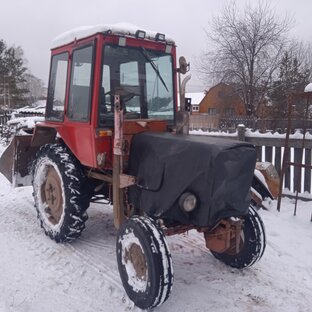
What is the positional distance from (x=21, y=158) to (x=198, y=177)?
3561mm

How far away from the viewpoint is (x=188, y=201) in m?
3.15

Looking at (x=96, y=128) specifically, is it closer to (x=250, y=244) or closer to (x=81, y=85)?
(x=81, y=85)

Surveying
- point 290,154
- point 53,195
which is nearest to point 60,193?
point 53,195

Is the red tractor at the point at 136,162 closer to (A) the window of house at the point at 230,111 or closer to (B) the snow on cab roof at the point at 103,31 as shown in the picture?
(B) the snow on cab roof at the point at 103,31

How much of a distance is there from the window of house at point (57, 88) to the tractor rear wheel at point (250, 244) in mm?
2539

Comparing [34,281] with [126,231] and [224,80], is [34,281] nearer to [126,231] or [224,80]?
[126,231]

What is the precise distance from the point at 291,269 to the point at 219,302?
115cm

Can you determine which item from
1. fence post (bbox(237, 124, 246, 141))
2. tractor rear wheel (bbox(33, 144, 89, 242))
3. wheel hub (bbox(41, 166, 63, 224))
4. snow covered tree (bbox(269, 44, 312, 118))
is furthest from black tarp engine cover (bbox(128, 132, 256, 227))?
snow covered tree (bbox(269, 44, 312, 118))

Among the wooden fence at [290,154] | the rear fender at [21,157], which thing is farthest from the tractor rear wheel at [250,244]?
the rear fender at [21,157]

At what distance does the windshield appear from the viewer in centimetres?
401

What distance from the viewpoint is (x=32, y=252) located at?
4.46 meters

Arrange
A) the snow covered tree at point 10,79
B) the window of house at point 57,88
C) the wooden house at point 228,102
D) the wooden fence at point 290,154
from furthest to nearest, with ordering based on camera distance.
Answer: the snow covered tree at point 10,79, the wooden house at point 228,102, the wooden fence at point 290,154, the window of house at point 57,88

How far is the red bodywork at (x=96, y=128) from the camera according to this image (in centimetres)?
393

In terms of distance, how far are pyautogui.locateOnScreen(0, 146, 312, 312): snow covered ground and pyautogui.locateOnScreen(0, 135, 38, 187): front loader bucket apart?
2.25 ft
